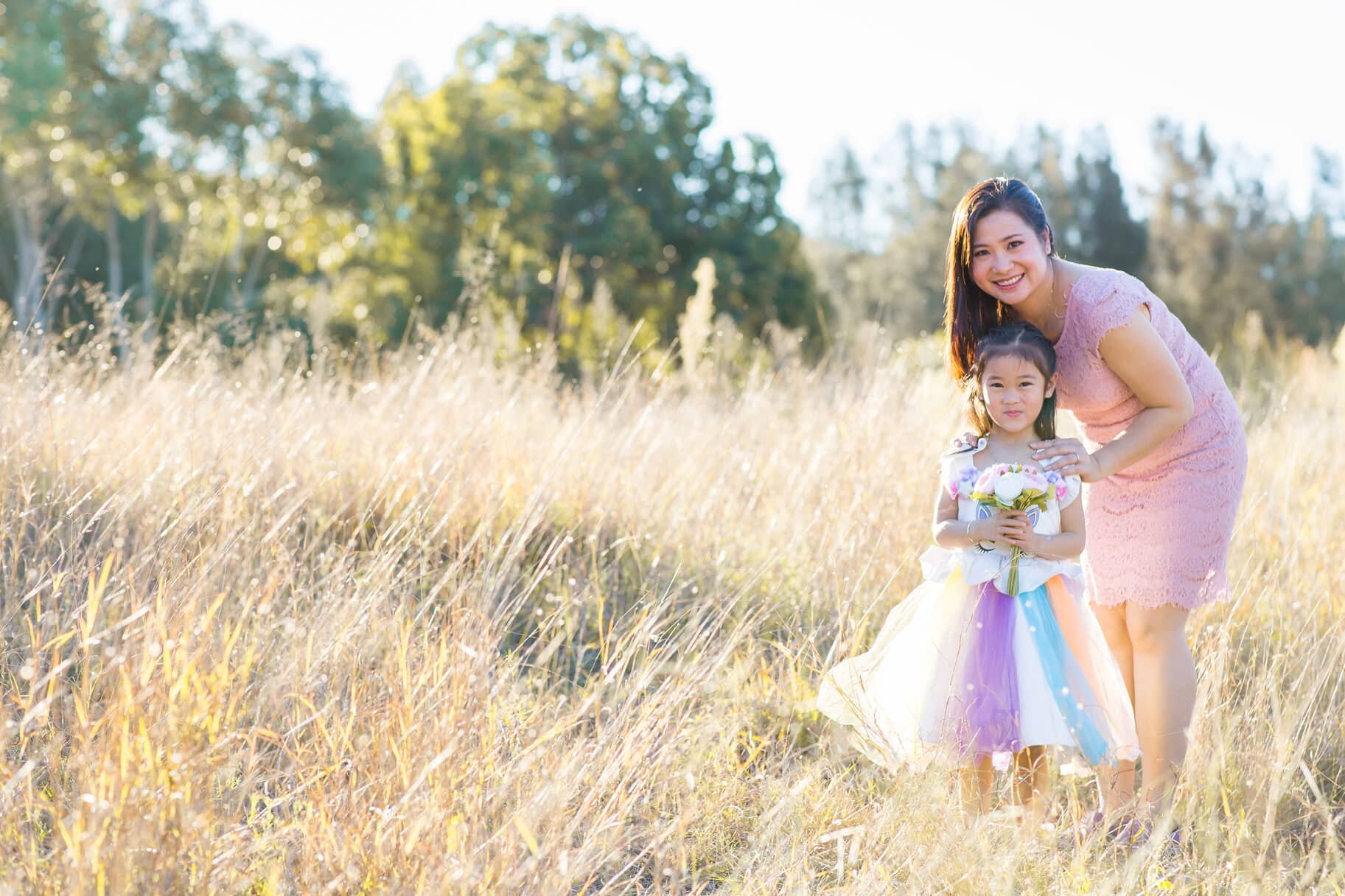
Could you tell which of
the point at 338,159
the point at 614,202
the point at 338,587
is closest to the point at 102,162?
the point at 338,159

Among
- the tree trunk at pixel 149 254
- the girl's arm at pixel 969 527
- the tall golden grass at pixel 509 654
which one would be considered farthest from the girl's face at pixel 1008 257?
the tree trunk at pixel 149 254

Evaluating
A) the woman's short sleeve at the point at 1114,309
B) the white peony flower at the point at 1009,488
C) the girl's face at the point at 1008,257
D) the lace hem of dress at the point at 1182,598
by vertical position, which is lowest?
the lace hem of dress at the point at 1182,598

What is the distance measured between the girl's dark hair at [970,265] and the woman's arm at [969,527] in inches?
14.0

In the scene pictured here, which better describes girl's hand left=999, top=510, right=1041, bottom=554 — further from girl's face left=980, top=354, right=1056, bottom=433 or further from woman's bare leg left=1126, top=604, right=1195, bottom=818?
woman's bare leg left=1126, top=604, right=1195, bottom=818

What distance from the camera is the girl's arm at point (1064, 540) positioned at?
248 cm

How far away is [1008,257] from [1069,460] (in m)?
0.52

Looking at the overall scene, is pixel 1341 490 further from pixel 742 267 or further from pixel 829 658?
pixel 742 267

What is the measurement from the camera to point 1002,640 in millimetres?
2537

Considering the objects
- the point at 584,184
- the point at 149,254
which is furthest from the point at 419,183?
the point at 149,254

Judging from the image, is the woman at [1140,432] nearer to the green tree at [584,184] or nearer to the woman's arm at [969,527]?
the woman's arm at [969,527]

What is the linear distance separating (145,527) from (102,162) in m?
22.1

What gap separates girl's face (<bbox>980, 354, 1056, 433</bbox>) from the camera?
2.56 meters

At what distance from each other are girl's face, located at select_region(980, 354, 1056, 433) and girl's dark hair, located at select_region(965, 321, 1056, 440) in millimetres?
13

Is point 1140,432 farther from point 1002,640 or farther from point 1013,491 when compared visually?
point 1002,640
